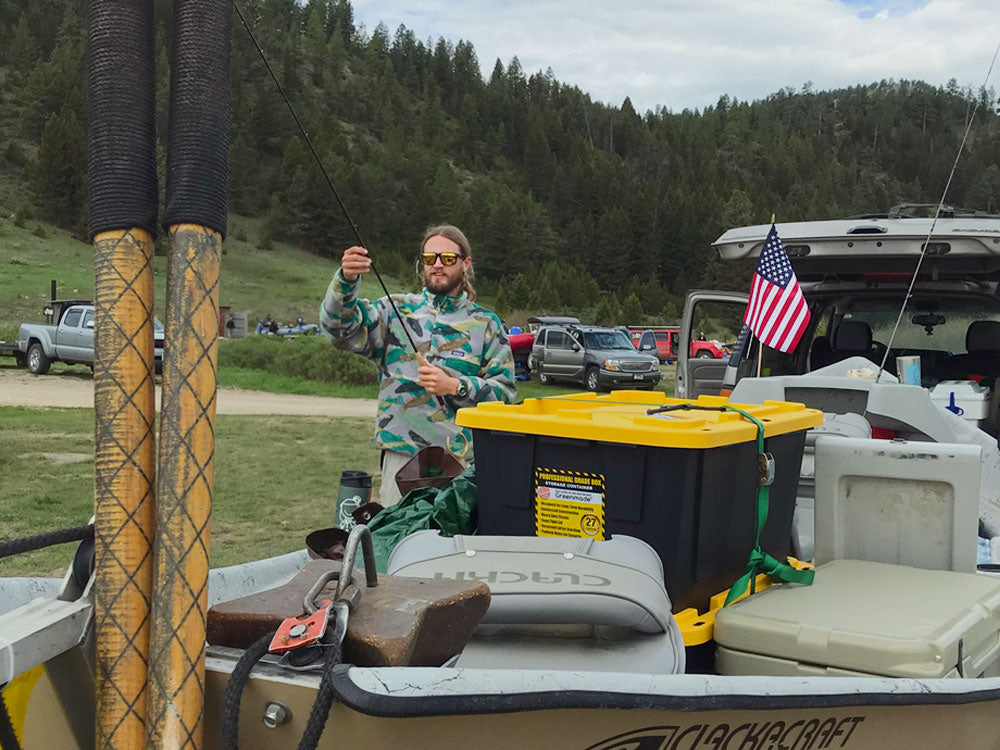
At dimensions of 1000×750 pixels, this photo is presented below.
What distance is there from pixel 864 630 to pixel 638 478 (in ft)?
2.15

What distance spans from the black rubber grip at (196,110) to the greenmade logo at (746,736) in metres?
1.20

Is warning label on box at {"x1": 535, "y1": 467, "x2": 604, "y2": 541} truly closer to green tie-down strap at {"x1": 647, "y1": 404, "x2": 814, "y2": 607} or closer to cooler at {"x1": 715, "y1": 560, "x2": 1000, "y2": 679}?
green tie-down strap at {"x1": 647, "y1": 404, "x2": 814, "y2": 607}

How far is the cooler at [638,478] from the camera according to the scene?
8.45 feet

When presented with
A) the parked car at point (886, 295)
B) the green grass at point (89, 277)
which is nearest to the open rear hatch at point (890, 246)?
the parked car at point (886, 295)

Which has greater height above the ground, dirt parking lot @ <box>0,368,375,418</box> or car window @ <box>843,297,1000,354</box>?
car window @ <box>843,297,1000,354</box>

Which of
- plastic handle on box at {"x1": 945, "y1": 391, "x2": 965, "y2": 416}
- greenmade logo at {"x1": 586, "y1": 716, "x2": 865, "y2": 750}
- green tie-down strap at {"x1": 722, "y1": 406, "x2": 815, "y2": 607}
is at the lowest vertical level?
greenmade logo at {"x1": 586, "y1": 716, "x2": 865, "y2": 750}

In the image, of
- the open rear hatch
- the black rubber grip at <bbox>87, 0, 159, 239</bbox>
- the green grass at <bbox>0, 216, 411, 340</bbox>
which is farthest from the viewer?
the green grass at <bbox>0, 216, 411, 340</bbox>

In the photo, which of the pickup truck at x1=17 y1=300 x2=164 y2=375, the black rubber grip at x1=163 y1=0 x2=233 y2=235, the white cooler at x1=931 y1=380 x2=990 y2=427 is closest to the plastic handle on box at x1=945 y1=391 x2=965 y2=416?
the white cooler at x1=931 y1=380 x2=990 y2=427

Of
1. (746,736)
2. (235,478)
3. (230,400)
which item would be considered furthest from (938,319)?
(230,400)

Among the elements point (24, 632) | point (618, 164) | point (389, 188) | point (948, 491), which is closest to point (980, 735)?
point (948, 491)

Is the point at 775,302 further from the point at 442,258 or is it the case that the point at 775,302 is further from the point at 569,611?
the point at 569,611

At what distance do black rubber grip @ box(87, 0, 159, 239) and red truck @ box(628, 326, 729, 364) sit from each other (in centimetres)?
2983

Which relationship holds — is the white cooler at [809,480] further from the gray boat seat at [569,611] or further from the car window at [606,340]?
the car window at [606,340]

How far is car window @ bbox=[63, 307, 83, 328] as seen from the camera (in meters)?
25.3
